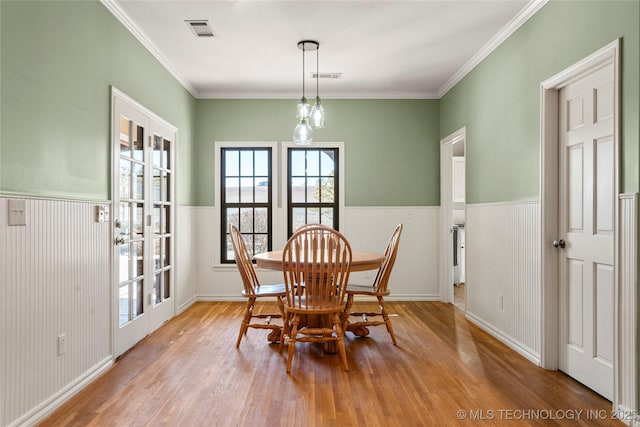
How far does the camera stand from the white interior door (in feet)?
8.10

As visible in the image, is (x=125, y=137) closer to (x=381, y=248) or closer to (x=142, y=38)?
(x=142, y=38)

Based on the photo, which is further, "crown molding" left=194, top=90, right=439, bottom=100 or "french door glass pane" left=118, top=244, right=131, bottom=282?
"crown molding" left=194, top=90, right=439, bottom=100

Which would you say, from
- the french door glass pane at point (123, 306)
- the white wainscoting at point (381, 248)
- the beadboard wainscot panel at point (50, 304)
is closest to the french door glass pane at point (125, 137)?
the beadboard wainscot panel at point (50, 304)

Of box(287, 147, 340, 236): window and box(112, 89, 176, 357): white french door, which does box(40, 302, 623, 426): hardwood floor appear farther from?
box(287, 147, 340, 236): window

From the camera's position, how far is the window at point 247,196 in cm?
554

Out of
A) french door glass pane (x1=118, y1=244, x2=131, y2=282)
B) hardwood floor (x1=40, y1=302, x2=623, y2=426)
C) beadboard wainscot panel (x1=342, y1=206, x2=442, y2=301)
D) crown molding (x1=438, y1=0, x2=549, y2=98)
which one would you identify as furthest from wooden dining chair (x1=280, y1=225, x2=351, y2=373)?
beadboard wainscot panel (x1=342, y1=206, x2=442, y2=301)

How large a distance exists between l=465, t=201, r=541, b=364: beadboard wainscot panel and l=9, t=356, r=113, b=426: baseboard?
3.00 meters

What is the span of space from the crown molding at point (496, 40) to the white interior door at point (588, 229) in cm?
69

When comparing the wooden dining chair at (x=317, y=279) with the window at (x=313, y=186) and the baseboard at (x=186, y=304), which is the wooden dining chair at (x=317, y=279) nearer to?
the baseboard at (x=186, y=304)

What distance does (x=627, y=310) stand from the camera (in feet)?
7.23

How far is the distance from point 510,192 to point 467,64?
1.61 meters

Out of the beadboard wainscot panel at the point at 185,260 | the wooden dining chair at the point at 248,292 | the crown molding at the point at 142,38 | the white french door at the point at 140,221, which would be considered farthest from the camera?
the beadboard wainscot panel at the point at 185,260

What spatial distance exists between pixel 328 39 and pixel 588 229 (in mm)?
2535

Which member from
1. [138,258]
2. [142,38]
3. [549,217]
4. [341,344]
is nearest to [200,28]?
[142,38]
